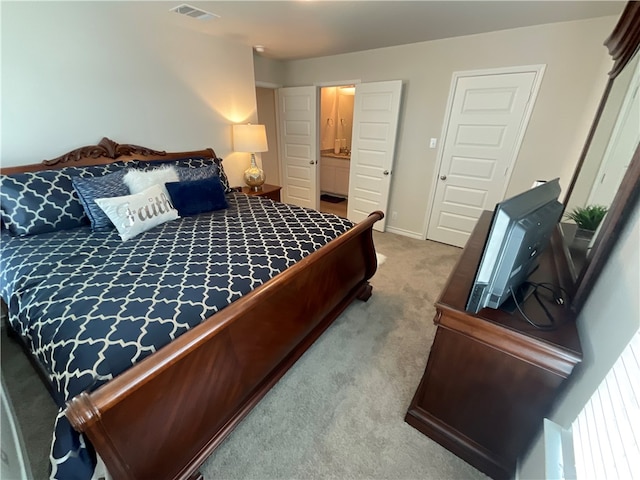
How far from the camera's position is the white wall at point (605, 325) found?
2.50ft

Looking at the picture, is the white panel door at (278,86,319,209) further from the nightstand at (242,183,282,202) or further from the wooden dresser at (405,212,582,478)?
the wooden dresser at (405,212,582,478)

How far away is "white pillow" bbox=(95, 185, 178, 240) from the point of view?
1.79 m

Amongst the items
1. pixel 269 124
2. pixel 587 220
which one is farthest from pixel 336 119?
pixel 587 220

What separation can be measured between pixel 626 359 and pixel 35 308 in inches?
80.2

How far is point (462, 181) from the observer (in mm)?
3188

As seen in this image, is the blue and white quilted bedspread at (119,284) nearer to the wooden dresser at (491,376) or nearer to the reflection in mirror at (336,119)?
the wooden dresser at (491,376)

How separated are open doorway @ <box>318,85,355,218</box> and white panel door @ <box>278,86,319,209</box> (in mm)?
727

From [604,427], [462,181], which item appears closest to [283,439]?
[604,427]

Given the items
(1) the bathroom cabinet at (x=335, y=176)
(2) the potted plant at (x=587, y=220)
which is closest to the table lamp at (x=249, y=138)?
(1) the bathroom cabinet at (x=335, y=176)

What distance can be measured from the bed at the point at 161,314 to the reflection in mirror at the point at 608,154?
1.13 metres

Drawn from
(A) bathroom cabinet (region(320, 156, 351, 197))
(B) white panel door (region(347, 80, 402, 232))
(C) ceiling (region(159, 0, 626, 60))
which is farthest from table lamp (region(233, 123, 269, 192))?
(A) bathroom cabinet (region(320, 156, 351, 197))

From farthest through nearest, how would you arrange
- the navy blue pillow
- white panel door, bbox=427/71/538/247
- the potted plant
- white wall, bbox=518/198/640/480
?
white panel door, bbox=427/71/538/247, the navy blue pillow, the potted plant, white wall, bbox=518/198/640/480

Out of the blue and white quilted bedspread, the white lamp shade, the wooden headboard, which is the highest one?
the white lamp shade

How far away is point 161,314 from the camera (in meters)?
1.09
